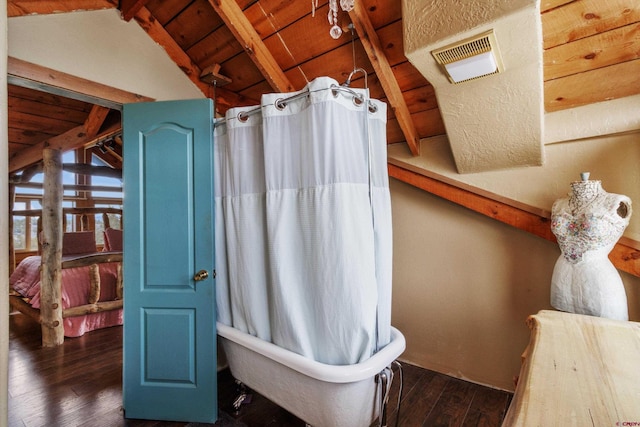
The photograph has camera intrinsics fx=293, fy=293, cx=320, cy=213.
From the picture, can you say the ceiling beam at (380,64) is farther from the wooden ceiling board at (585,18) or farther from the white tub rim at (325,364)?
the white tub rim at (325,364)

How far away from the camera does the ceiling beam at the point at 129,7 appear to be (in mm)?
2009

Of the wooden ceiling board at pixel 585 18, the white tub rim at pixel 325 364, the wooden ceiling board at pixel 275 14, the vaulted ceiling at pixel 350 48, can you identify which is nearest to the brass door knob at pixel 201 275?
the white tub rim at pixel 325 364

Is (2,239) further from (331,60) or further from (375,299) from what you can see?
(331,60)

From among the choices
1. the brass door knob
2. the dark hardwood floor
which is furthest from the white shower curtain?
the dark hardwood floor

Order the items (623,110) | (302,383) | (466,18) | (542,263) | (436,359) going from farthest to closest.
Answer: (436,359) < (542,263) < (623,110) < (302,383) < (466,18)

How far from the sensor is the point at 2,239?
105 centimetres

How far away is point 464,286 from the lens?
222cm

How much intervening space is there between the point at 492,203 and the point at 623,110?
794mm

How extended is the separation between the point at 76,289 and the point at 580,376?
437 centimetres

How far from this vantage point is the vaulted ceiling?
1.40 meters

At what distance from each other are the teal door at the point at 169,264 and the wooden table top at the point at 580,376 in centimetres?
161

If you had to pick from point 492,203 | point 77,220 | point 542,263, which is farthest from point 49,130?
point 542,263

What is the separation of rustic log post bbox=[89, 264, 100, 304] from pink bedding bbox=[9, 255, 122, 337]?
65 millimetres

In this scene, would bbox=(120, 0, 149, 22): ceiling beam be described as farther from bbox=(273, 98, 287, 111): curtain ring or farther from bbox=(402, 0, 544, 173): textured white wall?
bbox=(402, 0, 544, 173): textured white wall
